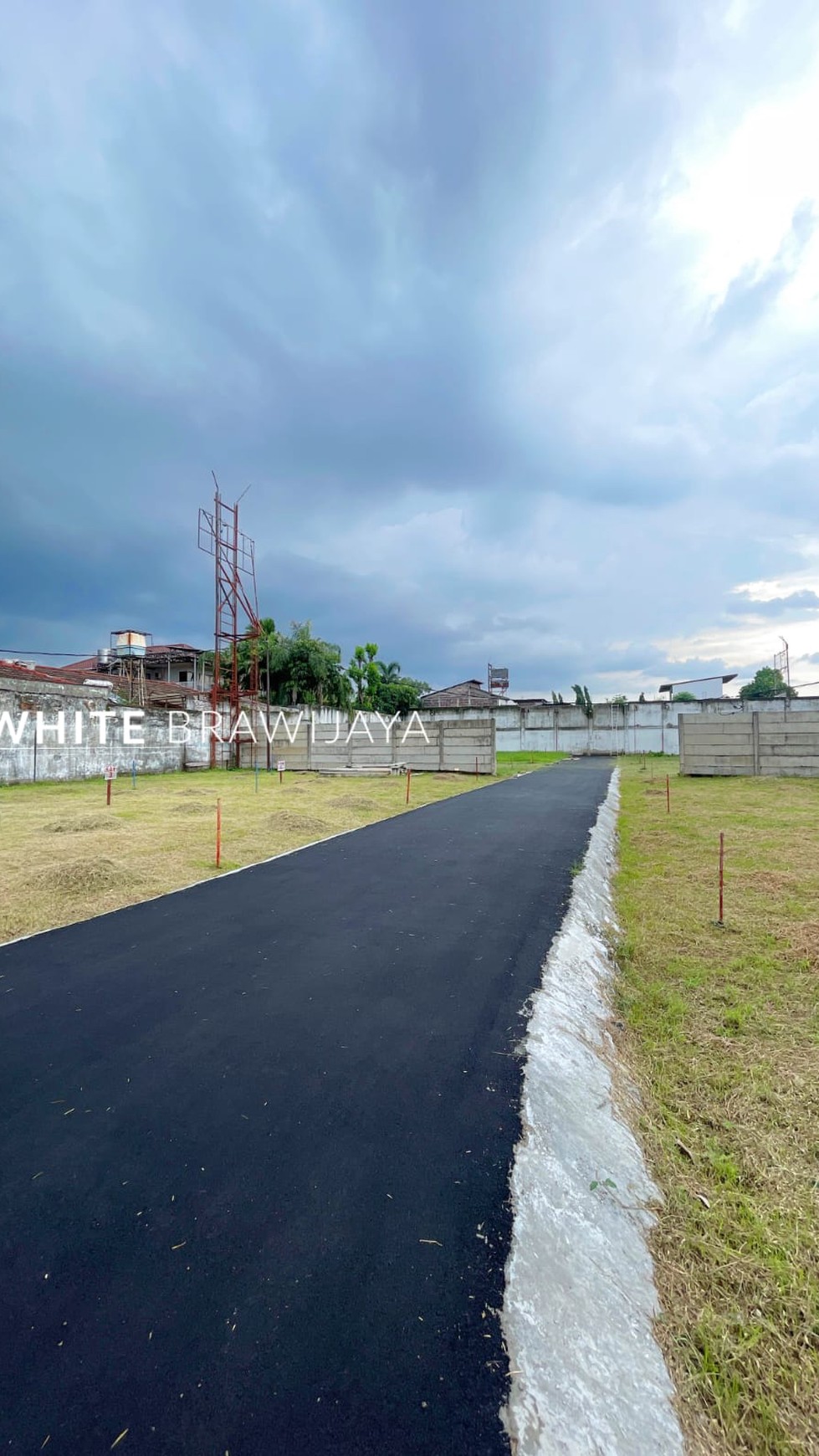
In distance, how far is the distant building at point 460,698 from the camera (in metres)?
47.9

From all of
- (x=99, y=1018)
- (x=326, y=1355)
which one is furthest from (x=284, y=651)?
(x=326, y=1355)

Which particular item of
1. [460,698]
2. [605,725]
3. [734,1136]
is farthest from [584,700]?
[734,1136]

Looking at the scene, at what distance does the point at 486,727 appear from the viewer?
2322cm

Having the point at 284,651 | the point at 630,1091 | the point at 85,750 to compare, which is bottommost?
the point at 630,1091

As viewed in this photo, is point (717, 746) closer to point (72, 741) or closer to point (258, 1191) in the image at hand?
point (258, 1191)

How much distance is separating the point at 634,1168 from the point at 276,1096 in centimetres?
164

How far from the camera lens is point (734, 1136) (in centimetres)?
260

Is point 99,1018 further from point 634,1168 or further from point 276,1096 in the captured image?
point 634,1168

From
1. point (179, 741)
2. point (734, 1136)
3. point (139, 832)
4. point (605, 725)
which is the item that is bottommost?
point (734, 1136)

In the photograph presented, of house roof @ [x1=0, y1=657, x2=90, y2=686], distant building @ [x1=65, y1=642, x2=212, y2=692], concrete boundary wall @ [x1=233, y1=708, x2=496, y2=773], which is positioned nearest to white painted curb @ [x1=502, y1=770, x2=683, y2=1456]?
concrete boundary wall @ [x1=233, y1=708, x2=496, y2=773]

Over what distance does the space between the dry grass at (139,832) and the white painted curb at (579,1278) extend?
4699 millimetres

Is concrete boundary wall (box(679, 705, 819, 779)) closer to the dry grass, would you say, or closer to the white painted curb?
the dry grass

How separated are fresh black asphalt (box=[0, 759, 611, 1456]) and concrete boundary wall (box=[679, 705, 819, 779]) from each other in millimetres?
18314

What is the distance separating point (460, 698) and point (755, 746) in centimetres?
3035
